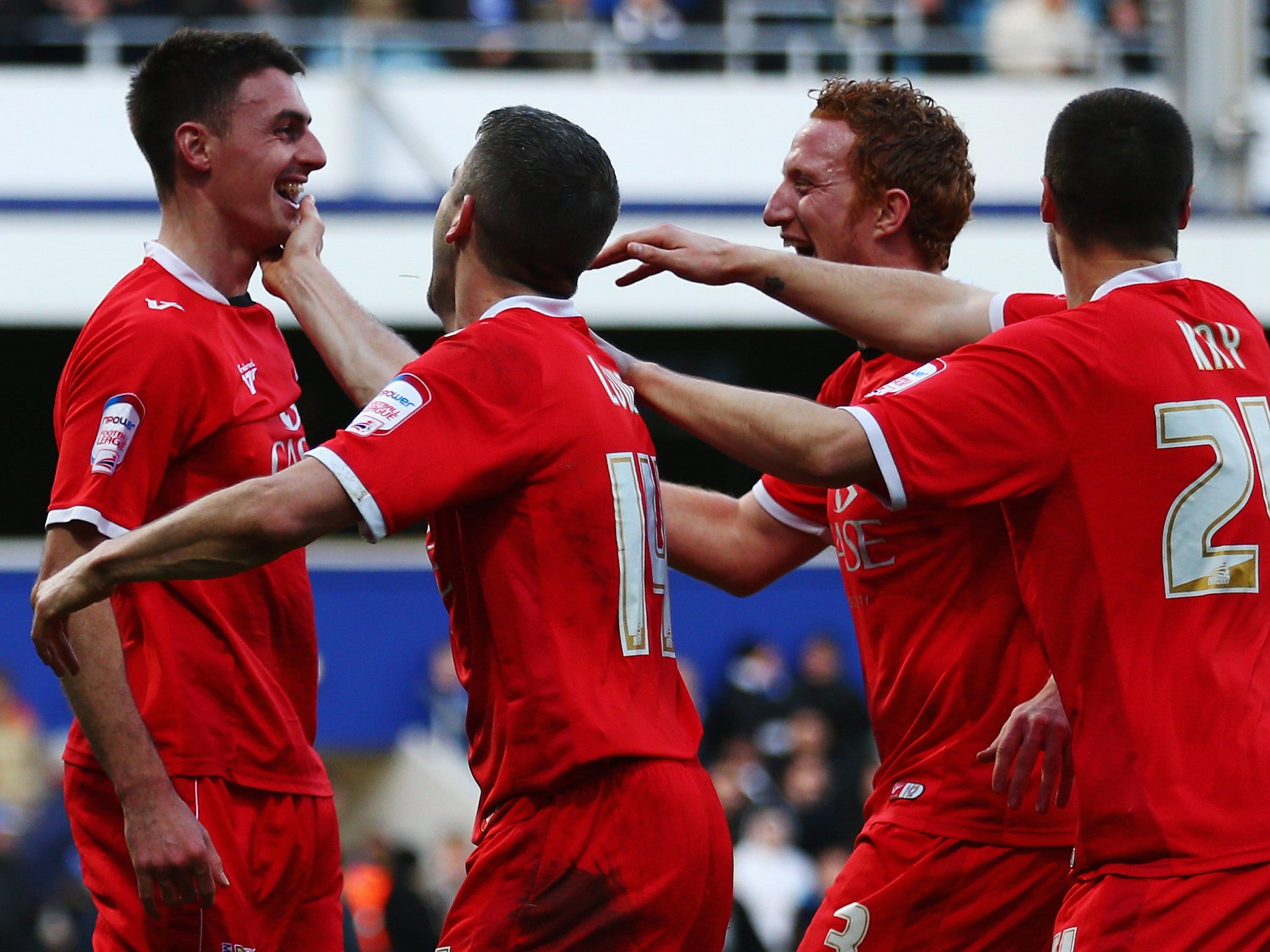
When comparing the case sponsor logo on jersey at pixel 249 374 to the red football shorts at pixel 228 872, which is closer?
the red football shorts at pixel 228 872

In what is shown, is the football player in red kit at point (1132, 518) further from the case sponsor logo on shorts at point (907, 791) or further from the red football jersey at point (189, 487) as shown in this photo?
the red football jersey at point (189, 487)

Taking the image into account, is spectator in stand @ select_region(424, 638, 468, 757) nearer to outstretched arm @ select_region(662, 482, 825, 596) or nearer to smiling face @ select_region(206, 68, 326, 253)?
outstretched arm @ select_region(662, 482, 825, 596)

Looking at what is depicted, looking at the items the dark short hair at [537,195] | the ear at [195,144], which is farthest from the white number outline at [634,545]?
the ear at [195,144]

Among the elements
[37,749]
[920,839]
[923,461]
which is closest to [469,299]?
[923,461]

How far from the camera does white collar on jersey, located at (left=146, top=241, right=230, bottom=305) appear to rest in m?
3.97

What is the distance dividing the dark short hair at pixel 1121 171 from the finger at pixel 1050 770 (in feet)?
3.47

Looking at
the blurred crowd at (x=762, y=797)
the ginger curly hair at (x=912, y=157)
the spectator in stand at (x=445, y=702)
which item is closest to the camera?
the ginger curly hair at (x=912, y=157)

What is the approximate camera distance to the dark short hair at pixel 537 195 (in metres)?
3.37

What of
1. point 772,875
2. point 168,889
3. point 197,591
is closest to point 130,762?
point 168,889

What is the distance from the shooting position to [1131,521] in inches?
131

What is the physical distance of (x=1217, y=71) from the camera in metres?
13.2

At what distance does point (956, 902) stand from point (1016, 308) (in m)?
1.38

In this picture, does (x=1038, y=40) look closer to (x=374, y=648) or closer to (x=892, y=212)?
(x=374, y=648)

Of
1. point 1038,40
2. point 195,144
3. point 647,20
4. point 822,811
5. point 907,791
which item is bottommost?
point 822,811
